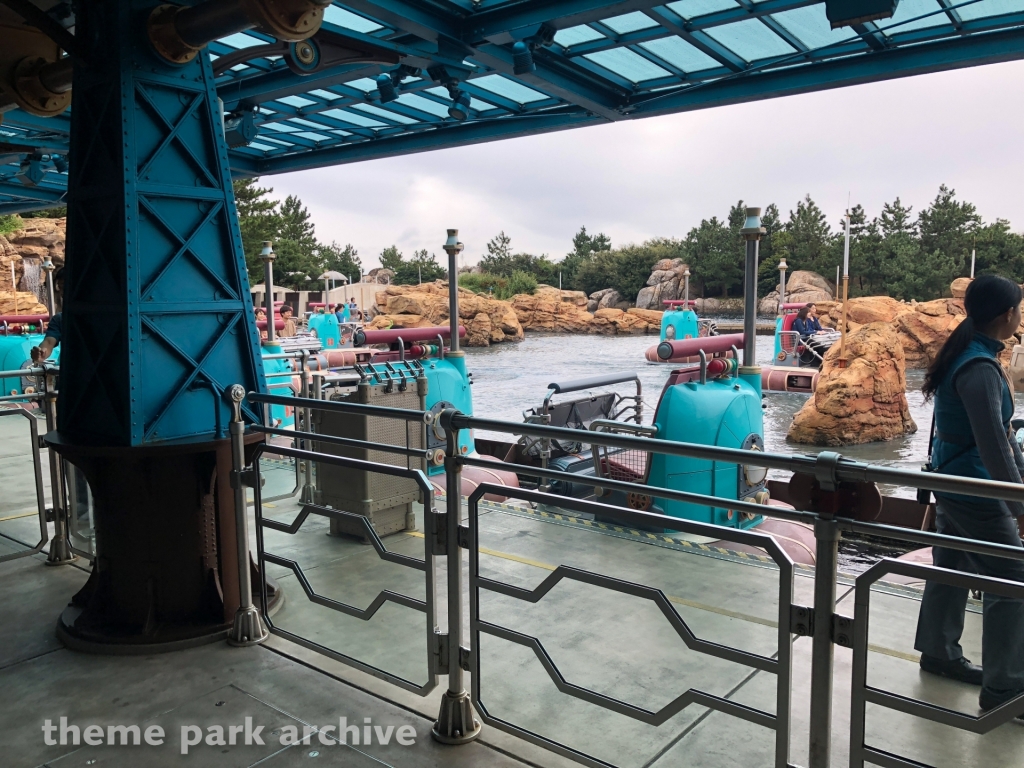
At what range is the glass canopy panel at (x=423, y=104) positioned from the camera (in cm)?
709

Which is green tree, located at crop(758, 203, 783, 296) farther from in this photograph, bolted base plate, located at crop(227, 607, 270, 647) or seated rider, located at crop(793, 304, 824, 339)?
bolted base plate, located at crop(227, 607, 270, 647)

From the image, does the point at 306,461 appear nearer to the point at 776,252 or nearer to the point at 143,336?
the point at 143,336

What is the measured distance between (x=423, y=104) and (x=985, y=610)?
629cm

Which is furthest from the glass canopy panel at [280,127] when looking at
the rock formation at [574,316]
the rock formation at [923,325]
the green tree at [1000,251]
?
the rock formation at [574,316]

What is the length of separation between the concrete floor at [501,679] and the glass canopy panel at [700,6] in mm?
3538

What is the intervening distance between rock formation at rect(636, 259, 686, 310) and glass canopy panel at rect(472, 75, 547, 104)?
46.6 meters

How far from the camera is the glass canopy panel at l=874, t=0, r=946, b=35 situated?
472 cm

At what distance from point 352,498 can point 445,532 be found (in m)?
2.67

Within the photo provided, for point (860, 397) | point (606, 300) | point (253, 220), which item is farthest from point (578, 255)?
point (860, 397)

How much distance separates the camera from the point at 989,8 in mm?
4758

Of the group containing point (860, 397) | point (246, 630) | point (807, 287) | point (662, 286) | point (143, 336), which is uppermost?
point (662, 286)

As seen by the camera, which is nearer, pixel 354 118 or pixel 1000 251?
pixel 354 118

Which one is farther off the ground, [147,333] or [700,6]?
[700,6]

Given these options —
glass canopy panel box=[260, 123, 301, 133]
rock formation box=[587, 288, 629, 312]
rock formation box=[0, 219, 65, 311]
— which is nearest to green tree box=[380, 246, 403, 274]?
rock formation box=[587, 288, 629, 312]
